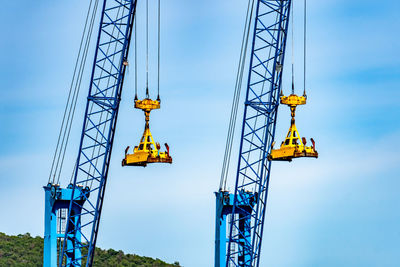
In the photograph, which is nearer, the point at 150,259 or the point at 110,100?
the point at 110,100

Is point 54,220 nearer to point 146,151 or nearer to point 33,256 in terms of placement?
point 146,151

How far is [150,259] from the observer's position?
16888 cm

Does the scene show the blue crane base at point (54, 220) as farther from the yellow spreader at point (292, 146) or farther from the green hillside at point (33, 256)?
the green hillside at point (33, 256)

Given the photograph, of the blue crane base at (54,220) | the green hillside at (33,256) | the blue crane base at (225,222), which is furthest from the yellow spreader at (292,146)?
the green hillside at (33,256)

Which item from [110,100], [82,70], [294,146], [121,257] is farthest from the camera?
[121,257]

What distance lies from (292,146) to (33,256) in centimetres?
7676

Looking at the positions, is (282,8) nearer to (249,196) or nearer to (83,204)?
(249,196)

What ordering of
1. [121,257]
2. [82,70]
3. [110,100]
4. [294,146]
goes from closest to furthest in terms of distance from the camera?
[294,146]
[110,100]
[82,70]
[121,257]

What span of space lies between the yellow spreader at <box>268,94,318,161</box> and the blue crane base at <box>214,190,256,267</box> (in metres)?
7.29

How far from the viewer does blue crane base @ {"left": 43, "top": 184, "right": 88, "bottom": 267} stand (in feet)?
309

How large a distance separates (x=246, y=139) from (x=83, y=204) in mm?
14206

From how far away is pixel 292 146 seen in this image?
86000mm

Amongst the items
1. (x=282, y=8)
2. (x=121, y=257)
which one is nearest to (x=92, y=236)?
(x=282, y=8)

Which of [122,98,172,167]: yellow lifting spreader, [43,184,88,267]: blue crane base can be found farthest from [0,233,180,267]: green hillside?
[122,98,172,167]: yellow lifting spreader
